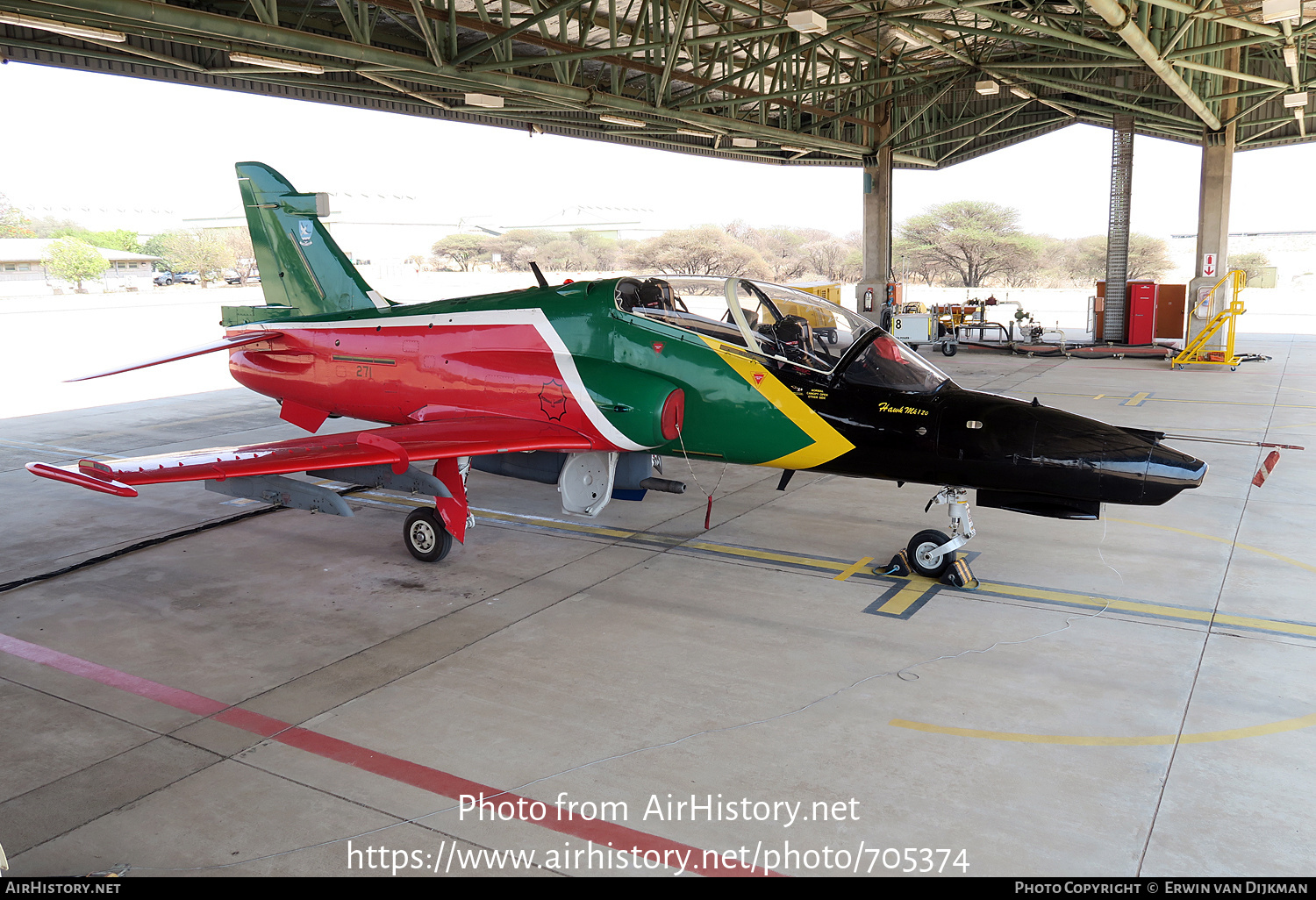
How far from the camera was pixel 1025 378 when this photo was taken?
20062 millimetres

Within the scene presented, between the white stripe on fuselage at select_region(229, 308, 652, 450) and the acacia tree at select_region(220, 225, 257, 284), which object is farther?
the acacia tree at select_region(220, 225, 257, 284)

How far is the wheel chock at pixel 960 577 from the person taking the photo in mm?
7582

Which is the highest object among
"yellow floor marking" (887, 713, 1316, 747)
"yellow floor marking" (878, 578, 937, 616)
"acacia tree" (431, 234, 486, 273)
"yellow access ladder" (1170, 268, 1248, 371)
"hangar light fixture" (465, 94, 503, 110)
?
"acacia tree" (431, 234, 486, 273)

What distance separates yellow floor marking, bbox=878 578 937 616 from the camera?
7104 millimetres

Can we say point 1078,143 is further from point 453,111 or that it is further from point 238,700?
point 238,700

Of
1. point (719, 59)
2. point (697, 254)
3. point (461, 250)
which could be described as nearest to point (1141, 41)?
point (719, 59)

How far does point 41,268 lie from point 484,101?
275 feet

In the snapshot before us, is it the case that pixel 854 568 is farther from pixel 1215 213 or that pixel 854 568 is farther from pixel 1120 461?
pixel 1215 213

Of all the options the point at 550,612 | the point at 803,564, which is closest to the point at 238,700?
the point at 550,612

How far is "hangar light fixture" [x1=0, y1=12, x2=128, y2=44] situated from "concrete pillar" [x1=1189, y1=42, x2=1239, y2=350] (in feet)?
83.6

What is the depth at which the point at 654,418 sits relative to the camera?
8031 millimetres

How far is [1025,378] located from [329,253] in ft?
51.2

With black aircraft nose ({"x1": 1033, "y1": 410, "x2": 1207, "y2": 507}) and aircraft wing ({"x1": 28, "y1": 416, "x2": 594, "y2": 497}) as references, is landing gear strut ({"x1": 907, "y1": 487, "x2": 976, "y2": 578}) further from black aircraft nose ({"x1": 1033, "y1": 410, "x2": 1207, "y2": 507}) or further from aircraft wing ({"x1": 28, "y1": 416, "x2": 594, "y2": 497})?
aircraft wing ({"x1": 28, "y1": 416, "x2": 594, "y2": 497})

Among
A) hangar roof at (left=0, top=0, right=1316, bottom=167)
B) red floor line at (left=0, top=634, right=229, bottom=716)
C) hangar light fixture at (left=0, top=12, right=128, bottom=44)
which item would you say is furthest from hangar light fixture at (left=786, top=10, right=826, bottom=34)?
red floor line at (left=0, top=634, right=229, bottom=716)
